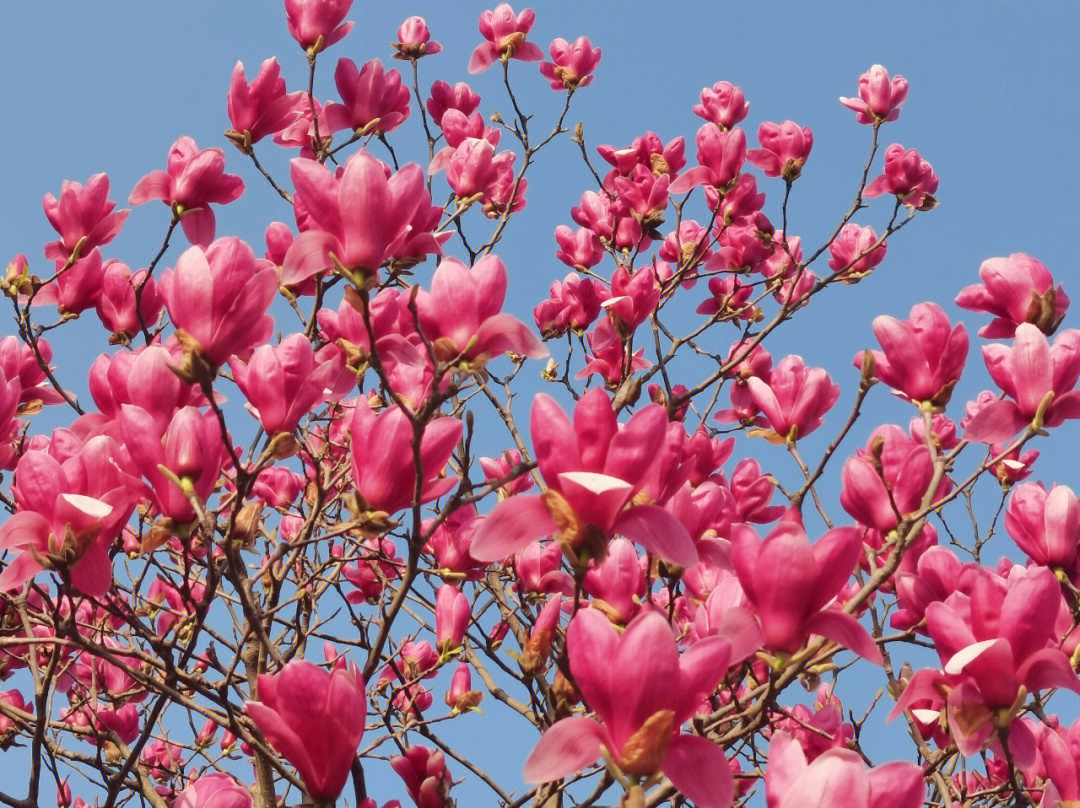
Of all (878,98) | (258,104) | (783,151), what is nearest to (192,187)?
(258,104)

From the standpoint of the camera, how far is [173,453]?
1.60 metres

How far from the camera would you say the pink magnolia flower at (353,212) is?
4.92ft

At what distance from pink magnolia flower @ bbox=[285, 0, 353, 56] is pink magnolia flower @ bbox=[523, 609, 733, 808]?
2.40 m

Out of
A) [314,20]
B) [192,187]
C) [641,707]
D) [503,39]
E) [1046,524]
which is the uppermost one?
[503,39]

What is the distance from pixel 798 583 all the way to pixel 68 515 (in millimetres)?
1073

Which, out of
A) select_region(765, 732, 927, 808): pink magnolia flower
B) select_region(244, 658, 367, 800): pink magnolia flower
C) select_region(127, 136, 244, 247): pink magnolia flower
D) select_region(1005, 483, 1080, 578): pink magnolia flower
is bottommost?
select_region(765, 732, 927, 808): pink magnolia flower

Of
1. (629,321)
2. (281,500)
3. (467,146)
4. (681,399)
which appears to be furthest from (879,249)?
(281,500)

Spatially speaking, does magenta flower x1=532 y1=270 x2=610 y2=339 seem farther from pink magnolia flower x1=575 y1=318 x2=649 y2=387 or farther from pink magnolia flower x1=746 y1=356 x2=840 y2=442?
pink magnolia flower x1=746 y1=356 x2=840 y2=442

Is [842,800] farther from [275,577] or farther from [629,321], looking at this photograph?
[629,321]

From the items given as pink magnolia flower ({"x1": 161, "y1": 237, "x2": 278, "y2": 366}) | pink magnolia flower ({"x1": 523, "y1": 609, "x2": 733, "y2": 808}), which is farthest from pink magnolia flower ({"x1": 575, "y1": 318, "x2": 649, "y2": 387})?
pink magnolia flower ({"x1": 523, "y1": 609, "x2": 733, "y2": 808})

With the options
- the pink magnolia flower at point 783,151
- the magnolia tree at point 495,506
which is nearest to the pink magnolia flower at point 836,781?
the magnolia tree at point 495,506

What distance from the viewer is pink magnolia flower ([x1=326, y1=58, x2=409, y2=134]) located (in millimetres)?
3105

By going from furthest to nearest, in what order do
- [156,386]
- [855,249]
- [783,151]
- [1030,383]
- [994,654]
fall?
[855,249], [783,151], [1030,383], [156,386], [994,654]

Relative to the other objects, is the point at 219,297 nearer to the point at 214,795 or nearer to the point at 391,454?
the point at 391,454
